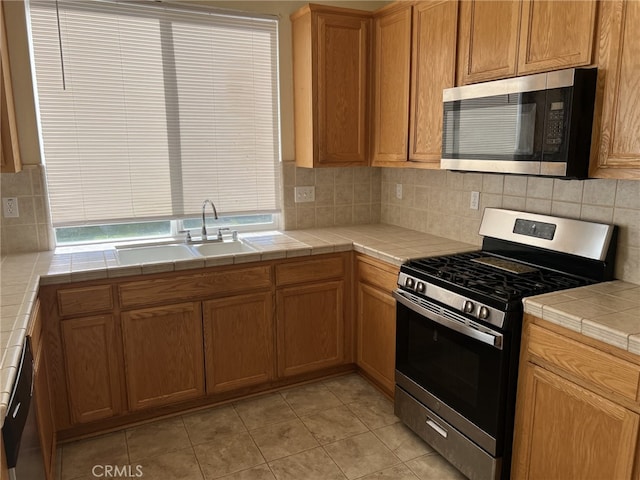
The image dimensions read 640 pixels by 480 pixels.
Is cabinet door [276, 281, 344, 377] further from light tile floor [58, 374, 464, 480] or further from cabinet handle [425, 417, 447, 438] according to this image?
cabinet handle [425, 417, 447, 438]

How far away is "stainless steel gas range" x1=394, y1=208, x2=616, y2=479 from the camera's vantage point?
1890 millimetres

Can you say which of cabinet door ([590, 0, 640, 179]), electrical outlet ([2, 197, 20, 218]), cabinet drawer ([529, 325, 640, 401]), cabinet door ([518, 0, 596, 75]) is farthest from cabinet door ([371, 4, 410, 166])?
electrical outlet ([2, 197, 20, 218])

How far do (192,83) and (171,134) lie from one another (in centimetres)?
34

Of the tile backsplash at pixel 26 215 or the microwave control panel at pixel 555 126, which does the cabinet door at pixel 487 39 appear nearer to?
the microwave control panel at pixel 555 126

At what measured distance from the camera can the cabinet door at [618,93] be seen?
166cm

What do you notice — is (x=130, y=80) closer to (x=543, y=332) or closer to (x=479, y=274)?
(x=479, y=274)

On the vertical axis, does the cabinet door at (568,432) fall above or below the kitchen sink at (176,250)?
below

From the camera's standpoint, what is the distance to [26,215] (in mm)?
2637

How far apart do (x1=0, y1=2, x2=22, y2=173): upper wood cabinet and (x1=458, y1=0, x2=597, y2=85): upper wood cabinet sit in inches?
87.7

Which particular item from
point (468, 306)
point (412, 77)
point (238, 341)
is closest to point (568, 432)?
point (468, 306)

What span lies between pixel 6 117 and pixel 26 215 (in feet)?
1.85

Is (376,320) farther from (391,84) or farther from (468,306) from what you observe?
(391,84)

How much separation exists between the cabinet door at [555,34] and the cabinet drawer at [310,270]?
1.41 meters

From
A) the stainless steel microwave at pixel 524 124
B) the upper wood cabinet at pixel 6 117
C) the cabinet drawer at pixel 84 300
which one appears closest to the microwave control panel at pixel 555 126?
the stainless steel microwave at pixel 524 124
